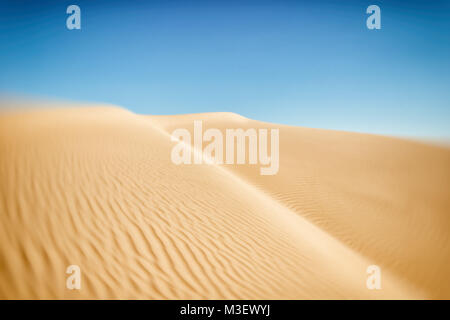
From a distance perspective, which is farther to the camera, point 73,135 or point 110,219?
point 73,135

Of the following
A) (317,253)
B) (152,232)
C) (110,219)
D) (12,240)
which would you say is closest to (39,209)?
(12,240)

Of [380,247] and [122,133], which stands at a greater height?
[122,133]

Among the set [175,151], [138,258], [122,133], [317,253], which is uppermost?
[122,133]

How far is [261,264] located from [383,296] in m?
2.40

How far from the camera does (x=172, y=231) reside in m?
4.07

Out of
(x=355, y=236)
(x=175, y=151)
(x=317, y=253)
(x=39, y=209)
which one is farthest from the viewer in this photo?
(x=175, y=151)

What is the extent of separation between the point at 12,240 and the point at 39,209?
657 millimetres

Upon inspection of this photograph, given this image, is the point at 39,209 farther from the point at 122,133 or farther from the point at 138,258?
the point at 122,133

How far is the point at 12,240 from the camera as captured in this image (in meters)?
2.86

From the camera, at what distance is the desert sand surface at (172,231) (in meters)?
2.93

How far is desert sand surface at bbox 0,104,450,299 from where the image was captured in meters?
2.93

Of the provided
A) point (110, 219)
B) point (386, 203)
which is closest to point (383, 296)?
point (110, 219)

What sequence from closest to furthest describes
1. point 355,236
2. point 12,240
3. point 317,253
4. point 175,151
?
point 12,240, point 317,253, point 355,236, point 175,151

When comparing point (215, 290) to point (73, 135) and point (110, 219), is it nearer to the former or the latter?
point (110, 219)
